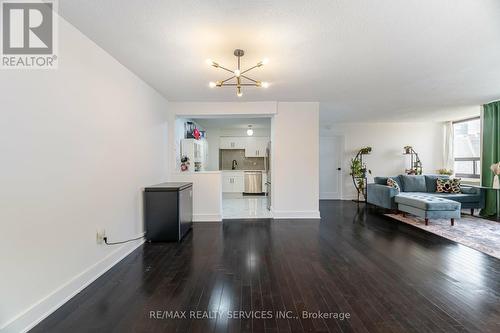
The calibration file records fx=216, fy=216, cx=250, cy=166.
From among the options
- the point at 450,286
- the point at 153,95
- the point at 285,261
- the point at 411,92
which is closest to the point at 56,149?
the point at 153,95

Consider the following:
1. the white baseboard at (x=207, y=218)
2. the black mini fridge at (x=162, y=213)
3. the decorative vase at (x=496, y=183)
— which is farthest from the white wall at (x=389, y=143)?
the black mini fridge at (x=162, y=213)

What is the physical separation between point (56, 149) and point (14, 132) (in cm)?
34

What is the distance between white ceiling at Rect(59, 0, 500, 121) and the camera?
180 cm

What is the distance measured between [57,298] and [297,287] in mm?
2076

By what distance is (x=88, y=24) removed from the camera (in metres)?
1.99

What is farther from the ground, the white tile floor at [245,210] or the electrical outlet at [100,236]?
the electrical outlet at [100,236]

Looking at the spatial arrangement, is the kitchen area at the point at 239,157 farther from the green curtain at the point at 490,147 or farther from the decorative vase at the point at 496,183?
the decorative vase at the point at 496,183

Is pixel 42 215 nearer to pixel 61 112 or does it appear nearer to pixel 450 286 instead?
pixel 61 112

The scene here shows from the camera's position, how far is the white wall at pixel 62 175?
1490 millimetres

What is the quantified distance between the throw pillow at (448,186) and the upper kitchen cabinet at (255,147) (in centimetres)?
522

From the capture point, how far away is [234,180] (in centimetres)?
823

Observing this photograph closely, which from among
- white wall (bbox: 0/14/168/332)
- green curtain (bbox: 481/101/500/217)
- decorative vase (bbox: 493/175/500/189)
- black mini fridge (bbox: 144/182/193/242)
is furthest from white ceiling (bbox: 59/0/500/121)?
decorative vase (bbox: 493/175/500/189)

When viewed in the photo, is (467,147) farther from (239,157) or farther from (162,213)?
(162,213)

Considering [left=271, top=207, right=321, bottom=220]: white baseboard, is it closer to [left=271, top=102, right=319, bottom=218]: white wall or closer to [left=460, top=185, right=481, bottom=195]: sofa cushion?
[left=271, top=102, right=319, bottom=218]: white wall
